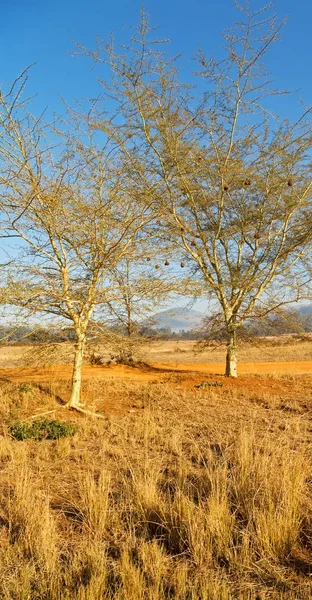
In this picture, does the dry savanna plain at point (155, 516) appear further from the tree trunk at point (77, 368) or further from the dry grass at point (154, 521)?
the tree trunk at point (77, 368)

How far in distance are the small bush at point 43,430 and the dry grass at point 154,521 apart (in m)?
0.38

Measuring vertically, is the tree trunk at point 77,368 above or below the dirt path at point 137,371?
above

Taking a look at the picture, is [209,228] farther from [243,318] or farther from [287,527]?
[287,527]

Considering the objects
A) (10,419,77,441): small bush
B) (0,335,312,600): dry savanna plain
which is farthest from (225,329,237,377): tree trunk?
(10,419,77,441): small bush

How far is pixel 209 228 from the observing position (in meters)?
14.0

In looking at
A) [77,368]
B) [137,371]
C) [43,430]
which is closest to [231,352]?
[137,371]

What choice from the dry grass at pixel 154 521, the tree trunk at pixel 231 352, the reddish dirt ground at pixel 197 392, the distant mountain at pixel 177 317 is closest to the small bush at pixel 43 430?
the dry grass at pixel 154 521

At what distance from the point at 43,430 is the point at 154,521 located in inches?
160

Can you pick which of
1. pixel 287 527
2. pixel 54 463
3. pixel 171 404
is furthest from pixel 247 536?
pixel 171 404

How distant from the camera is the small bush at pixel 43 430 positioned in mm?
7396

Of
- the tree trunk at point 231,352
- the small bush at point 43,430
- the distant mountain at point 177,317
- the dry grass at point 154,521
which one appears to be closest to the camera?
the dry grass at point 154,521

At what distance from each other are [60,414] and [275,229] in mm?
8617

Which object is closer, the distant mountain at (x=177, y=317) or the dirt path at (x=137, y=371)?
the distant mountain at (x=177, y=317)

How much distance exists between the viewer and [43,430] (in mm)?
7676
